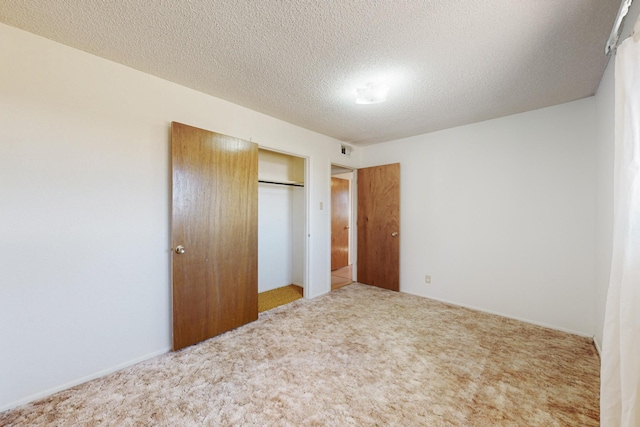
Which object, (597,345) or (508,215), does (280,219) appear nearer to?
(508,215)

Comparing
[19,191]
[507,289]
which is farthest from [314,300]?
[19,191]

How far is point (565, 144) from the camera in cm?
256

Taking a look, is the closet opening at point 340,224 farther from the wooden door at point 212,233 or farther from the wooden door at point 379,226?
the wooden door at point 212,233

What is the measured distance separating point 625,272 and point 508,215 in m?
2.12

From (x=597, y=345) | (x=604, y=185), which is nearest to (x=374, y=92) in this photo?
(x=604, y=185)

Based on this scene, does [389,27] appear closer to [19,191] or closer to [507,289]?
[19,191]

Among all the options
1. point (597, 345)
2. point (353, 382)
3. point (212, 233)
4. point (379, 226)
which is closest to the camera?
point (353, 382)

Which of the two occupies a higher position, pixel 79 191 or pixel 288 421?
pixel 79 191

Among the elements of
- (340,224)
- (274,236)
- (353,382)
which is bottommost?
(353,382)

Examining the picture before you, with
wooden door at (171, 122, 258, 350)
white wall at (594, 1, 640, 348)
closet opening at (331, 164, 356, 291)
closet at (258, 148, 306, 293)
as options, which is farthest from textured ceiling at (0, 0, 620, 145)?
closet opening at (331, 164, 356, 291)

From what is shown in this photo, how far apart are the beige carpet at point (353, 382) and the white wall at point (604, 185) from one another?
52cm

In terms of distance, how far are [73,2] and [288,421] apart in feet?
8.69

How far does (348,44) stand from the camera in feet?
5.54

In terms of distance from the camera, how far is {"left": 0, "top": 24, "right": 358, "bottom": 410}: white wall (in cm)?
158
